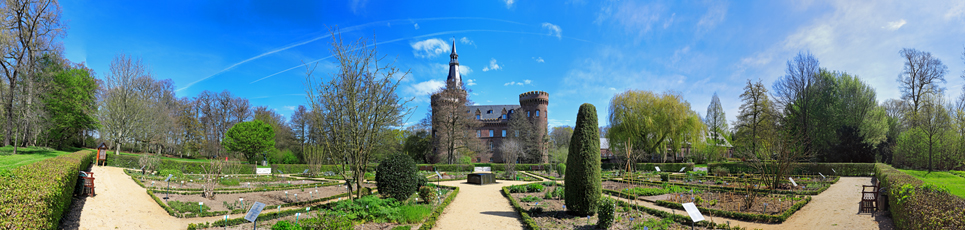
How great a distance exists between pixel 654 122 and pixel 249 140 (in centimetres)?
3655

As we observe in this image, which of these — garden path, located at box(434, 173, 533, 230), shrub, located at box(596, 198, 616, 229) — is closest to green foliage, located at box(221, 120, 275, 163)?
garden path, located at box(434, 173, 533, 230)

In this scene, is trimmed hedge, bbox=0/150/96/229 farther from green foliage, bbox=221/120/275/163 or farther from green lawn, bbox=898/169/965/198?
green foliage, bbox=221/120/275/163

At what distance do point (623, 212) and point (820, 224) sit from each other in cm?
401

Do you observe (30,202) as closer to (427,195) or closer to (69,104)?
(427,195)

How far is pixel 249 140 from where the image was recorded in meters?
35.9

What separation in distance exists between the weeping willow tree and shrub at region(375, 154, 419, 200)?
24970mm

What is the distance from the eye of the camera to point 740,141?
110 feet

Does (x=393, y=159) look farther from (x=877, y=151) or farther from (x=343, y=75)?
(x=877, y=151)

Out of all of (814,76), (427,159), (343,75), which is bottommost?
(427,159)

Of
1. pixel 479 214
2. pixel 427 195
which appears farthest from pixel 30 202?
pixel 479 214

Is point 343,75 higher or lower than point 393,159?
higher

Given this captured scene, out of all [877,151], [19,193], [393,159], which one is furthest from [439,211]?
[877,151]

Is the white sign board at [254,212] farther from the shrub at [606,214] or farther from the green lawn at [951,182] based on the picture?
the green lawn at [951,182]

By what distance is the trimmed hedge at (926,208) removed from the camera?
16.0ft
